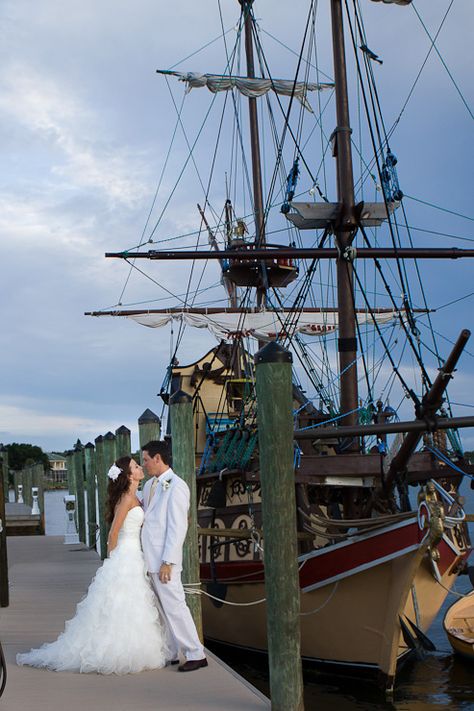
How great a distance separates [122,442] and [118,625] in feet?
22.7

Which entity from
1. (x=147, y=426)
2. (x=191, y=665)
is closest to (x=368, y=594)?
(x=147, y=426)

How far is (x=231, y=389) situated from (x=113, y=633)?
1557 centimetres

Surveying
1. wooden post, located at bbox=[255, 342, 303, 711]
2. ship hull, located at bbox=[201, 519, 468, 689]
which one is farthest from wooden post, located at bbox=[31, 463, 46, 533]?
wooden post, located at bbox=[255, 342, 303, 711]

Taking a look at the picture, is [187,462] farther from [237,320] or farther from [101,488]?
[237,320]

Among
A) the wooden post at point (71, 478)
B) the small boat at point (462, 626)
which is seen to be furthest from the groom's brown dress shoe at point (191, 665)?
the wooden post at point (71, 478)

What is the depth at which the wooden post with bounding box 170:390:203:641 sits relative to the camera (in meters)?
8.48

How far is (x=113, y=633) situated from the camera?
6.84m

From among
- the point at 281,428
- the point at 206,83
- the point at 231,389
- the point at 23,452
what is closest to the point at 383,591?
the point at 281,428

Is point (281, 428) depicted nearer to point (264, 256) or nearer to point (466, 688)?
point (466, 688)

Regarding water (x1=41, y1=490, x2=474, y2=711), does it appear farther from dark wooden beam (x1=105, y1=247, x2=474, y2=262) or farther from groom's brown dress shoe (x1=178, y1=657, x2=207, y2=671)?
dark wooden beam (x1=105, y1=247, x2=474, y2=262)

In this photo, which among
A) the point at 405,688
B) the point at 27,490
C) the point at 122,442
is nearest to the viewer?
the point at 405,688

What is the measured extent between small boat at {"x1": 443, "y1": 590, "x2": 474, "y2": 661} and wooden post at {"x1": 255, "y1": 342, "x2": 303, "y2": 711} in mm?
9400

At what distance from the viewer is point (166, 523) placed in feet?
22.7

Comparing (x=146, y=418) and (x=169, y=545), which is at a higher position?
(x=146, y=418)
